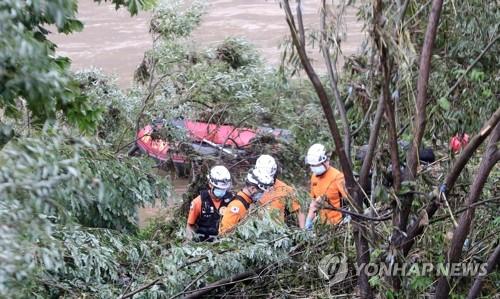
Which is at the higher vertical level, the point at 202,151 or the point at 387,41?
the point at 387,41

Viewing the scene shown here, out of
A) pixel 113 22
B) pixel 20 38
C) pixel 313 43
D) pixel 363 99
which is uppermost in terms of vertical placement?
pixel 20 38

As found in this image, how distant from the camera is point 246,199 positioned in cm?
652

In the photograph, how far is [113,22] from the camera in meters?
20.2

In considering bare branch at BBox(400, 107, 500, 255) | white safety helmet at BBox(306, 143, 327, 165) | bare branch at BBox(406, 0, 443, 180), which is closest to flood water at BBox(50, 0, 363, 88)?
white safety helmet at BBox(306, 143, 327, 165)

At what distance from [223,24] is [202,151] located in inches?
409

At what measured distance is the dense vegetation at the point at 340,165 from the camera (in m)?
2.46

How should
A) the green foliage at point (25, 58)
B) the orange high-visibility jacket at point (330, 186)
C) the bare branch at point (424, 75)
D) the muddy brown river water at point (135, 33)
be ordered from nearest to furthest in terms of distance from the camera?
the green foliage at point (25, 58) → the bare branch at point (424, 75) → the orange high-visibility jacket at point (330, 186) → the muddy brown river water at point (135, 33)

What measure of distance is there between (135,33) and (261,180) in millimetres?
13313

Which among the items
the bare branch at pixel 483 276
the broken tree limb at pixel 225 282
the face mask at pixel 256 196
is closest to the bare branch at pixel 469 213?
the bare branch at pixel 483 276

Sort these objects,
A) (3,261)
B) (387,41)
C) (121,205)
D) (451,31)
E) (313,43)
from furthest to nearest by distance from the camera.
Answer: (121,205), (451,31), (313,43), (387,41), (3,261)

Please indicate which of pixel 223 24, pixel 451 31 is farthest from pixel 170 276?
pixel 223 24

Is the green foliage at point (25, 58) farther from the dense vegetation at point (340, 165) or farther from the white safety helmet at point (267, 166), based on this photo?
Answer: the white safety helmet at point (267, 166)

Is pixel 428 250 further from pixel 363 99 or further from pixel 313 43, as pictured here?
pixel 313 43

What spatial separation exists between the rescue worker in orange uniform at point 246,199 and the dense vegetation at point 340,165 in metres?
0.49
